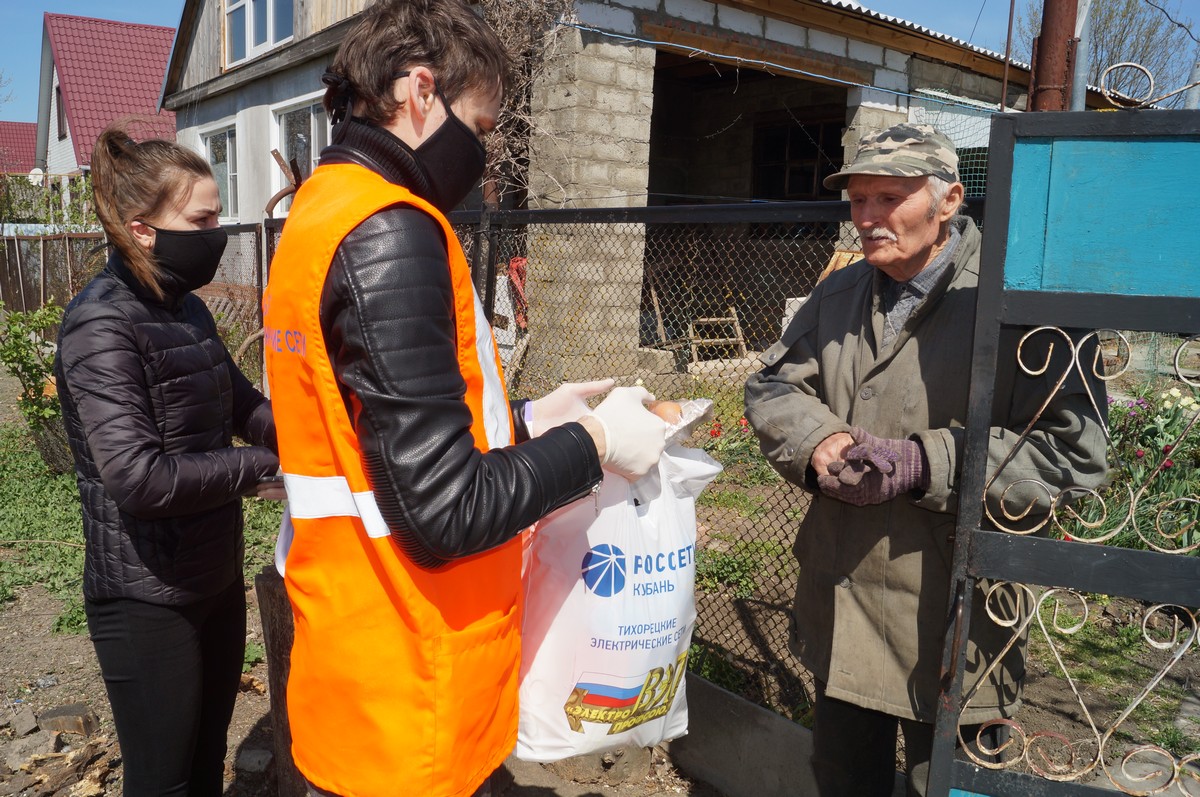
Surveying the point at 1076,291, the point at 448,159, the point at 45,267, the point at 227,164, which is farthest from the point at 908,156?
the point at 45,267

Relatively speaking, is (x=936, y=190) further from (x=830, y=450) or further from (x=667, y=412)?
(x=667, y=412)

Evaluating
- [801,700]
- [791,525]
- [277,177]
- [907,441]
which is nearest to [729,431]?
[791,525]

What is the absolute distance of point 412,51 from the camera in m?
1.29

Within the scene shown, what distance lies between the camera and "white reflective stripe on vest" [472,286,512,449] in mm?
1369

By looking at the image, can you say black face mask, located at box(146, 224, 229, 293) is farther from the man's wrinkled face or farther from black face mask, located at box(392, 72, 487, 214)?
the man's wrinkled face

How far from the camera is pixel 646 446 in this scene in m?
1.54

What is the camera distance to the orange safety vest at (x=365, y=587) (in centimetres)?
126

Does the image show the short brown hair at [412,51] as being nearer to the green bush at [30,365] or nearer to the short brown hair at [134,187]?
the short brown hair at [134,187]

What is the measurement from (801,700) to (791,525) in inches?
71.8

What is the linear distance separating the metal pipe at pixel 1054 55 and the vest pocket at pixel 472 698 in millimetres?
2219

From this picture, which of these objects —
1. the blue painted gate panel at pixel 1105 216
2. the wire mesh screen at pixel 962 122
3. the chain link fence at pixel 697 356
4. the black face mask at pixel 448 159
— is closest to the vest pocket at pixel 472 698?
the black face mask at pixel 448 159

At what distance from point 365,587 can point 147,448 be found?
2.77ft

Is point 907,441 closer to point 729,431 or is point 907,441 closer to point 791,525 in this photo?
point 791,525

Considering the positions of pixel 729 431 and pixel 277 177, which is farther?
pixel 277 177
